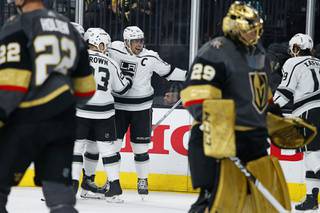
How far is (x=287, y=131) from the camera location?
15.7 ft

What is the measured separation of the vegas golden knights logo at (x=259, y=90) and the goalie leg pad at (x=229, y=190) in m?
0.31

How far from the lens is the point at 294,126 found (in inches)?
188

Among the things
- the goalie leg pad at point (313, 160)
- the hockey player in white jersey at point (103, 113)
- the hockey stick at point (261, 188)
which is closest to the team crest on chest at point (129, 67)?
the hockey player in white jersey at point (103, 113)

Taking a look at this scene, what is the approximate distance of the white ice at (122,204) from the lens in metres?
6.89

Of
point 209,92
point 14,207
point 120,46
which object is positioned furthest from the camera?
point 120,46

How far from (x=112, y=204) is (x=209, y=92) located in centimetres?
305

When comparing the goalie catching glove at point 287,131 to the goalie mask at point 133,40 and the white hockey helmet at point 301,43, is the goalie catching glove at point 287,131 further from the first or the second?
the goalie mask at point 133,40

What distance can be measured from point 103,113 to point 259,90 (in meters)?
2.78

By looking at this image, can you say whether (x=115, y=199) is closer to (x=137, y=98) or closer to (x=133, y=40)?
(x=137, y=98)

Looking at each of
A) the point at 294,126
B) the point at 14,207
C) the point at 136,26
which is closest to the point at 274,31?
the point at 136,26

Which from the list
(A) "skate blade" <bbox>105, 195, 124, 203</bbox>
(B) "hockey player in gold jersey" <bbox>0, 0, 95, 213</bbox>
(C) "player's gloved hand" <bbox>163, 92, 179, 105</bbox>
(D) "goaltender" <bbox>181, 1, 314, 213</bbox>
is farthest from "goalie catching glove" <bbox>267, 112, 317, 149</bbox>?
(C) "player's gloved hand" <bbox>163, 92, 179, 105</bbox>

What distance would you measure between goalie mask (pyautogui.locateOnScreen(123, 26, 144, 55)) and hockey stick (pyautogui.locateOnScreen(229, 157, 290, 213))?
3205 mm

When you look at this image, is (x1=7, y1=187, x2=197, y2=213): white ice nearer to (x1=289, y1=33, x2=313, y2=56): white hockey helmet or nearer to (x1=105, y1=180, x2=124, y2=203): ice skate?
(x1=105, y1=180, x2=124, y2=203): ice skate

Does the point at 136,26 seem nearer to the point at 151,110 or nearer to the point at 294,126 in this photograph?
the point at 151,110
